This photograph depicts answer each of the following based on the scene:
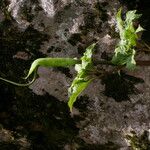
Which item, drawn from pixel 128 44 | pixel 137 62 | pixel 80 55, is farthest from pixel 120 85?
pixel 128 44

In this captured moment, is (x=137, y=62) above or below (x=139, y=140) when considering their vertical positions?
above

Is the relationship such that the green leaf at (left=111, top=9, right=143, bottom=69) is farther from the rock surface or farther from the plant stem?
the rock surface

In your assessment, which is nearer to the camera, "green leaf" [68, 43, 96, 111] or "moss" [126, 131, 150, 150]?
"green leaf" [68, 43, 96, 111]

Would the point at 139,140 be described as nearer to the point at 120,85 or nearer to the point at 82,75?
the point at 120,85

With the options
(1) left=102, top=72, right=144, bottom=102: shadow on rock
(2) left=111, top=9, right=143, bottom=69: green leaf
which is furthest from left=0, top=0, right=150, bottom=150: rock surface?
(2) left=111, top=9, right=143, bottom=69: green leaf

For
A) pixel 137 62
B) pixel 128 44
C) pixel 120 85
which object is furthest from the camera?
pixel 120 85

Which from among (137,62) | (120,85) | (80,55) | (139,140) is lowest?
(139,140)

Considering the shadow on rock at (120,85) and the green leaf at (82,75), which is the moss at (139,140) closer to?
the shadow on rock at (120,85)

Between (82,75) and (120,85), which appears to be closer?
(82,75)

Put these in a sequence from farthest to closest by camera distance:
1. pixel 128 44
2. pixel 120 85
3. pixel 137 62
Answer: pixel 120 85 < pixel 137 62 < pixel 128 44

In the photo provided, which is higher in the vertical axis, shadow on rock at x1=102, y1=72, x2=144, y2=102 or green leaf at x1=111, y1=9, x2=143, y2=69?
green leaf at x1=111, y1=9, x2=143, y2=69

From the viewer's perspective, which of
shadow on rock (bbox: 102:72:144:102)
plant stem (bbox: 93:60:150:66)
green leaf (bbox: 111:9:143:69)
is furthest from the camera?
shadow on rock (bbox: 102:72:144:102)

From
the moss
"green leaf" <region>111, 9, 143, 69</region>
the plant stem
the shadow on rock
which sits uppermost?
"green leaf" <region>111, 9, 143, 69</region>
